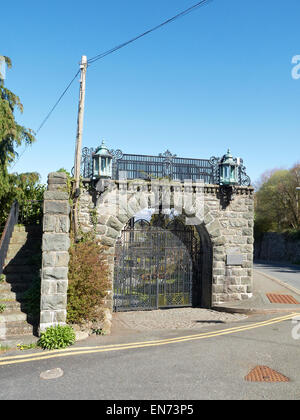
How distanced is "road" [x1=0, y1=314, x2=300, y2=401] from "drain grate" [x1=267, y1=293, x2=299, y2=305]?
3564 mm

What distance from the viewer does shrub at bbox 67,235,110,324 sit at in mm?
8195

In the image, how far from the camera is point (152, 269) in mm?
12539

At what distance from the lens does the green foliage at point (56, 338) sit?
7130 mm

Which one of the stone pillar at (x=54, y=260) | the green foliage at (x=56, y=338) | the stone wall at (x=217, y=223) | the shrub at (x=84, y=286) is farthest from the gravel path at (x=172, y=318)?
the stone pillar at (x=54, y=260)

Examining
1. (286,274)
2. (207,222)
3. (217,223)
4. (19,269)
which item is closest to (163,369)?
(19,269)

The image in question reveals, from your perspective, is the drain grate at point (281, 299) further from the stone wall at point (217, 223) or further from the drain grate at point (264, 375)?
the drain grate at point (264, 375)

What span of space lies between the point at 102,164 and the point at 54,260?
421 cm

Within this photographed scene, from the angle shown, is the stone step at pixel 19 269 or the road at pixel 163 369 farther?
the stone step at pixel 19 269

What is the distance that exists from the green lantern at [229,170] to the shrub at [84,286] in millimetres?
5794

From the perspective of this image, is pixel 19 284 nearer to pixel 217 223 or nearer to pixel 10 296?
pixel 10 296

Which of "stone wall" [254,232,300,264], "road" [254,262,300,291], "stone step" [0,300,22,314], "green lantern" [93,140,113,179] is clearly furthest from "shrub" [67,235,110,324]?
"stone wall" [254,232,300,264]

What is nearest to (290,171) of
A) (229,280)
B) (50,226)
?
(229,280)

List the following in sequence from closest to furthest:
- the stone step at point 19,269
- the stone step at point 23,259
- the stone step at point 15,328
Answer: the stone step at point 15,328, the stone step at point 19,269, the stone step at point 23,259

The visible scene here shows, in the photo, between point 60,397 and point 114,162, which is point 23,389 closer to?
point 60,397
